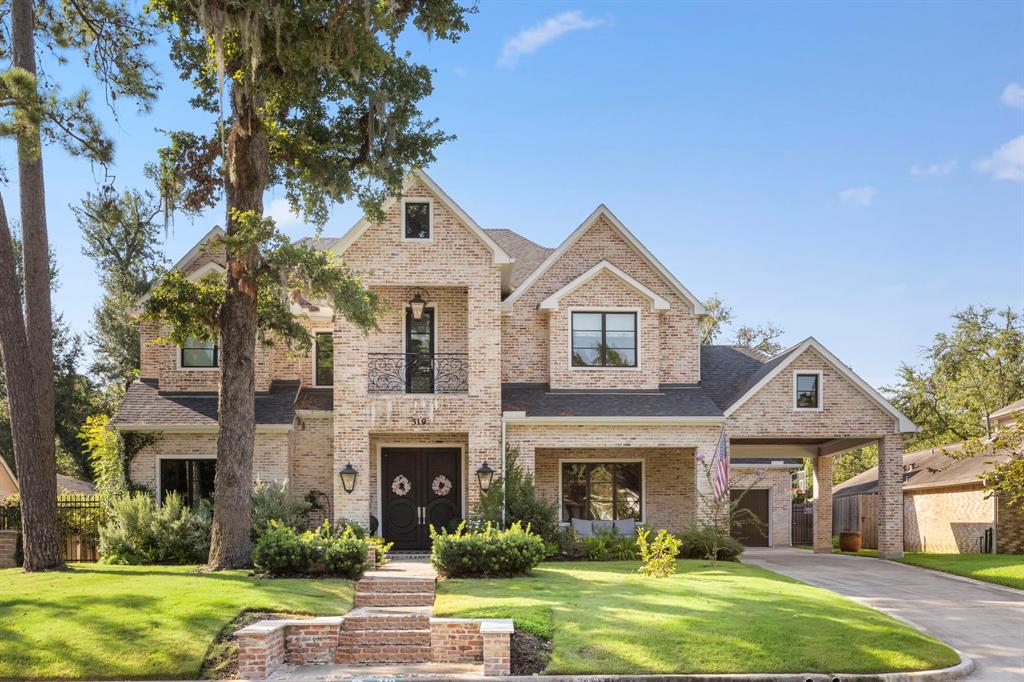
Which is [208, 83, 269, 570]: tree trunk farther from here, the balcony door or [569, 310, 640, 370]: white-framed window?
[569, 310, 640, 370]: white-framed window

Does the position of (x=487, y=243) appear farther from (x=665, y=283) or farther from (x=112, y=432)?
(x=112, y=432)

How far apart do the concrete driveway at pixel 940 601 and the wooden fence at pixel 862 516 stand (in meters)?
7.85

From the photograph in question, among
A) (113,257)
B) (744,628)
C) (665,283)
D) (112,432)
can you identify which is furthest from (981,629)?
(113,257)

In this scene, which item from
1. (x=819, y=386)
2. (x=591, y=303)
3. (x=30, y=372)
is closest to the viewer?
(x=30, y=372)

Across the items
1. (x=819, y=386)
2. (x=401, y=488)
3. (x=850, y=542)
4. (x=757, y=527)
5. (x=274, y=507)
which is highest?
(x=819, y=386)

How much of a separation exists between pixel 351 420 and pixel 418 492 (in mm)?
2666

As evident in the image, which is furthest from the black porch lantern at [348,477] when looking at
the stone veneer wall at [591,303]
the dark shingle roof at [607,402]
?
the stone veneer wall at [591,303]

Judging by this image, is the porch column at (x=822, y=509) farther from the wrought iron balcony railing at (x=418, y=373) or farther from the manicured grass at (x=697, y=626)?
the manicured grass at (x=697, y=626)

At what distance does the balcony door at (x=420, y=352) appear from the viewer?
74.7 ft

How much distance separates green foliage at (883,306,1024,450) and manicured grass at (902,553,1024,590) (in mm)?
15585

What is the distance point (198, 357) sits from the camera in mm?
23188

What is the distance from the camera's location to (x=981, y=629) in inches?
563

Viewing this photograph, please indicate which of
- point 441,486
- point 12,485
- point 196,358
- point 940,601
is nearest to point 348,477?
point 441,486

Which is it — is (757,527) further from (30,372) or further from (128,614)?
(128,614)
